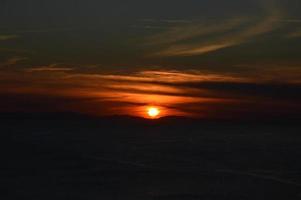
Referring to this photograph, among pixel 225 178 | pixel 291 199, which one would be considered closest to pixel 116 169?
pixel 225 178

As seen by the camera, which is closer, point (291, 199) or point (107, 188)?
point (291, 199)

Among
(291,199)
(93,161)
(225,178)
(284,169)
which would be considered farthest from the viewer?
(93,161)

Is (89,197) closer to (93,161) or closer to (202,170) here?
(202,170)

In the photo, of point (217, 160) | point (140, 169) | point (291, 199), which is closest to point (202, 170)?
point (140, 169)

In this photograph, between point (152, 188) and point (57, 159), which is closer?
point (152, 188)

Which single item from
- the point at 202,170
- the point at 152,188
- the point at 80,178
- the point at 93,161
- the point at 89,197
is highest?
the point at 93,161

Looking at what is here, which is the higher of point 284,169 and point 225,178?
point 284,169

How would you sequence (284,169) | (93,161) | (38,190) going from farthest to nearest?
1. (93,161)
2. (284,169)
3. (38,190)

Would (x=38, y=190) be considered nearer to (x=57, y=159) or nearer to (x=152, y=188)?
(x=152, y=188)

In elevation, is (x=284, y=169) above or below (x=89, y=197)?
above
